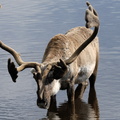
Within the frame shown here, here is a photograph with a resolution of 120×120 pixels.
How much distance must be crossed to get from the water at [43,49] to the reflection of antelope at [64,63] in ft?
2.11

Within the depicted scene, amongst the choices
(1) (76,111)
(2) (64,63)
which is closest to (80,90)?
(1) (76,111)

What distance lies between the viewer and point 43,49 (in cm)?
1994

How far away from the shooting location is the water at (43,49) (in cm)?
1421

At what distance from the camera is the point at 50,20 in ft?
83.4

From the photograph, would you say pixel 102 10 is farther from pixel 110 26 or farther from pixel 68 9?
pixel 110 26

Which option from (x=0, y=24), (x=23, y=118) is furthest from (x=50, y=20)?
(x=23, y=118)

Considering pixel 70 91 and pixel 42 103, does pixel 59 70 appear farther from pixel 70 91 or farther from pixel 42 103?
pixel 70 91

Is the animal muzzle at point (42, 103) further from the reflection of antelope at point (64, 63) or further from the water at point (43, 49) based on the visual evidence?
the water at point (43, 49)

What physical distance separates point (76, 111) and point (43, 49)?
583 centimetres

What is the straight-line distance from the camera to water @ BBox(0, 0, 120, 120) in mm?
14211

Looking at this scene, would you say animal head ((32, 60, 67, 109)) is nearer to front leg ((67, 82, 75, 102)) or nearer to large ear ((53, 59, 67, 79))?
large ear ((53, 59, 67, 79))

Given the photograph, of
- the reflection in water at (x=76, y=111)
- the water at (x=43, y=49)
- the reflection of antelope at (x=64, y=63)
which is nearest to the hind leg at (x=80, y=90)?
the water at (x=43, y=49)

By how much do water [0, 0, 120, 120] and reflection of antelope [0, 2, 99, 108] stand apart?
0.64m

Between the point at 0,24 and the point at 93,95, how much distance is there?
10.5 m
